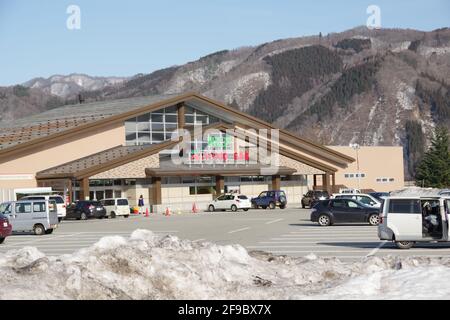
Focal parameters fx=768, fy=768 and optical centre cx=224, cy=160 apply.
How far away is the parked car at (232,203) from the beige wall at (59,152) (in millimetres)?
11272

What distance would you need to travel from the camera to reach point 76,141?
62781 mm

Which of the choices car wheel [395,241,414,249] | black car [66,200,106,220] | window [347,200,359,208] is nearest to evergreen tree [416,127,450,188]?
black car [66,200,106,220]

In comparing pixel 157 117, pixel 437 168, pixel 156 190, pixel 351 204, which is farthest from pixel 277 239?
pixel 437 168

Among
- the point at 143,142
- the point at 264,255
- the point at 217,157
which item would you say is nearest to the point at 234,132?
the point at 217,157

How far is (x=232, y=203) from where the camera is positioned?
5953cm

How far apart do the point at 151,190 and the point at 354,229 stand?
32678 mm

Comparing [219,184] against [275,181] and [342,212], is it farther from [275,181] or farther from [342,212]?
[342,212]

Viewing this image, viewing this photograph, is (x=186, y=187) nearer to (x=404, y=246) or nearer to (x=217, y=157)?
(x=217, y=157)

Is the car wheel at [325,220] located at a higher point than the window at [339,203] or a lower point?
lower

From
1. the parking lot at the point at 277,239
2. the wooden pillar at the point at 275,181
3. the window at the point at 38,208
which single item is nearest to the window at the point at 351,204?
the parking lot at the point at 277,239

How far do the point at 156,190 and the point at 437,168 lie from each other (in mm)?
44184

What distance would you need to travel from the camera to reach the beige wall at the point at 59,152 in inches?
2279

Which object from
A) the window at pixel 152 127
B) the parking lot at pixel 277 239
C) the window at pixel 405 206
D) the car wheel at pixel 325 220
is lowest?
the parking lot at pixel 277 239

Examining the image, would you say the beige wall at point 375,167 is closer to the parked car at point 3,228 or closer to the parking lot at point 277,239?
the parking lot at point 277,239
